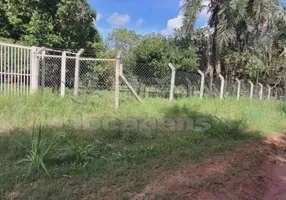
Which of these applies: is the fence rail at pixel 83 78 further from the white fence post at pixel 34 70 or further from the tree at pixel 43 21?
the tree at pixel 43 21

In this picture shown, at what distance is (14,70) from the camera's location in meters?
8.41

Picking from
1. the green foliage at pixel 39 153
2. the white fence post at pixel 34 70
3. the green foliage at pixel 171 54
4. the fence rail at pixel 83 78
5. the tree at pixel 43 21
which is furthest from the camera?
the green foliage at pixel 171 54

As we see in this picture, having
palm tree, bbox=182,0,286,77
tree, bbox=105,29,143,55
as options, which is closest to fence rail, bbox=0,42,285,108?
palm tree, bbox=182,0,286,77

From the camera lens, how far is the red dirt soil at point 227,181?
352cm

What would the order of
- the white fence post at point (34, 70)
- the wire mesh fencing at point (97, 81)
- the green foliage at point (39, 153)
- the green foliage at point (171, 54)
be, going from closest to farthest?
1. the green foliage at point (39, 153)
2. the white fence post at point (34, 70)
3. the wire mesh fencing at point (97, 81)
4. the green foliage at point (171, 54)

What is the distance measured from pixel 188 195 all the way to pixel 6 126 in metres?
3.91

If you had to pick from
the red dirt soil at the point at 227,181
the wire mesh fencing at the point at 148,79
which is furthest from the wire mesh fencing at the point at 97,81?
the red dirt soil at the point at 227,181

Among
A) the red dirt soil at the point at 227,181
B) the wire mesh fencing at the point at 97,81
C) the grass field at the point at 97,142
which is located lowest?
the red dirt soil at the point at 227,181

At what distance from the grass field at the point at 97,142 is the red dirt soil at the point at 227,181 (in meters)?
0.21

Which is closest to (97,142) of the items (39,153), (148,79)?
(39,153)

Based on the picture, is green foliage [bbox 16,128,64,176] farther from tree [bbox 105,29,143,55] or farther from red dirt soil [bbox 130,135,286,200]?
tree [bbox 105,29,143,55]

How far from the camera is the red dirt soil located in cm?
352

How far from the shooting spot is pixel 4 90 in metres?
8.07

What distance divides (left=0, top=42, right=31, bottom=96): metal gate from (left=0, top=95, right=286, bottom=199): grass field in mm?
900
